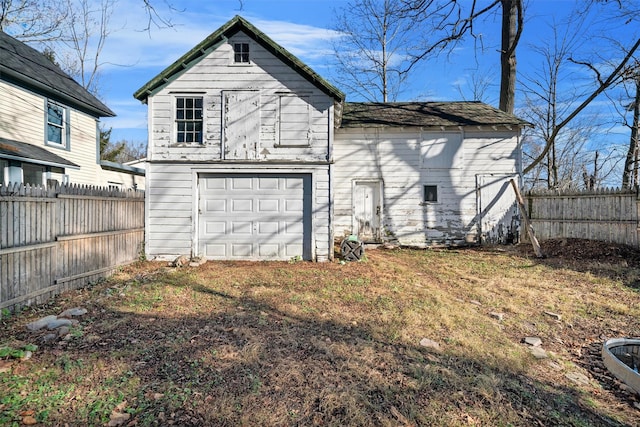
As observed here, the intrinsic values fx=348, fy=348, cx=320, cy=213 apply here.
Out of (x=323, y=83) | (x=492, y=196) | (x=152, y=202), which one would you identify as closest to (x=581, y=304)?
(x=492, y=196)

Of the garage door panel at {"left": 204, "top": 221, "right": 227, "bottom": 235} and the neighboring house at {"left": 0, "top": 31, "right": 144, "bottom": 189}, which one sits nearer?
the garage door panel at {"left": 204, "top": 221, "right": 227, "bottom": 235}

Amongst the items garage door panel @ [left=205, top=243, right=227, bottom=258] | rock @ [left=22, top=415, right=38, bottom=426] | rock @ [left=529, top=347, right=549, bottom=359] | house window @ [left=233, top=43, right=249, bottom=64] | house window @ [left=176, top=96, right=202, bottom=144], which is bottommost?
rock @ [left=529, top=347, right=549, bottom=359]

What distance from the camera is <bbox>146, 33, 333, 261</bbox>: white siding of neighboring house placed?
9.38 metres

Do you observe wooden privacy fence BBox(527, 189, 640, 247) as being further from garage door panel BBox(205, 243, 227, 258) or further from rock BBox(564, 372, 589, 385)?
garage door panel BBox(205, 243, 227, 258)

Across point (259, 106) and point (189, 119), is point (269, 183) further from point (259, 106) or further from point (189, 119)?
point (189, 119)

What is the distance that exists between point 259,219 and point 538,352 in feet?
22.6

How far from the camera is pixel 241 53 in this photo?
9469mm

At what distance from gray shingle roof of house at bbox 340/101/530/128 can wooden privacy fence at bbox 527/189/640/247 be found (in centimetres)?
289

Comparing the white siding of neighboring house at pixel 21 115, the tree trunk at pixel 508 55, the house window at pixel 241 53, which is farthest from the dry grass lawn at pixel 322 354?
the tree trunk at pixel 508 55

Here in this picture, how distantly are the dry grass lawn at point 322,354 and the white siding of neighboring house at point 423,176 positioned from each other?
188 inches

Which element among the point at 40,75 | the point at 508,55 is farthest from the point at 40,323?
the point at 508,55

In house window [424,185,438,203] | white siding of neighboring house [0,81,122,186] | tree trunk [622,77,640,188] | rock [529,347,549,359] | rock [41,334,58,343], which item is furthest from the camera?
tree trunk [622,77,640,188]

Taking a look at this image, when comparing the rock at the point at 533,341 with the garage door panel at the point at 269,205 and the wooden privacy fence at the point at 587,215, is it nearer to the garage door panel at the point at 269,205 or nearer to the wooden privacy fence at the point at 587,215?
the garage door panel at the point at 269,205

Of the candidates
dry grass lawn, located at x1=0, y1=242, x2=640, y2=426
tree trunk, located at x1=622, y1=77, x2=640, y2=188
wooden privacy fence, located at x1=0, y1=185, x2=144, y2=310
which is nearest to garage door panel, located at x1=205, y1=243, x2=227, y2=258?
dry grass lawn, located at x1=0, y1=242, x2=640, y2=426
